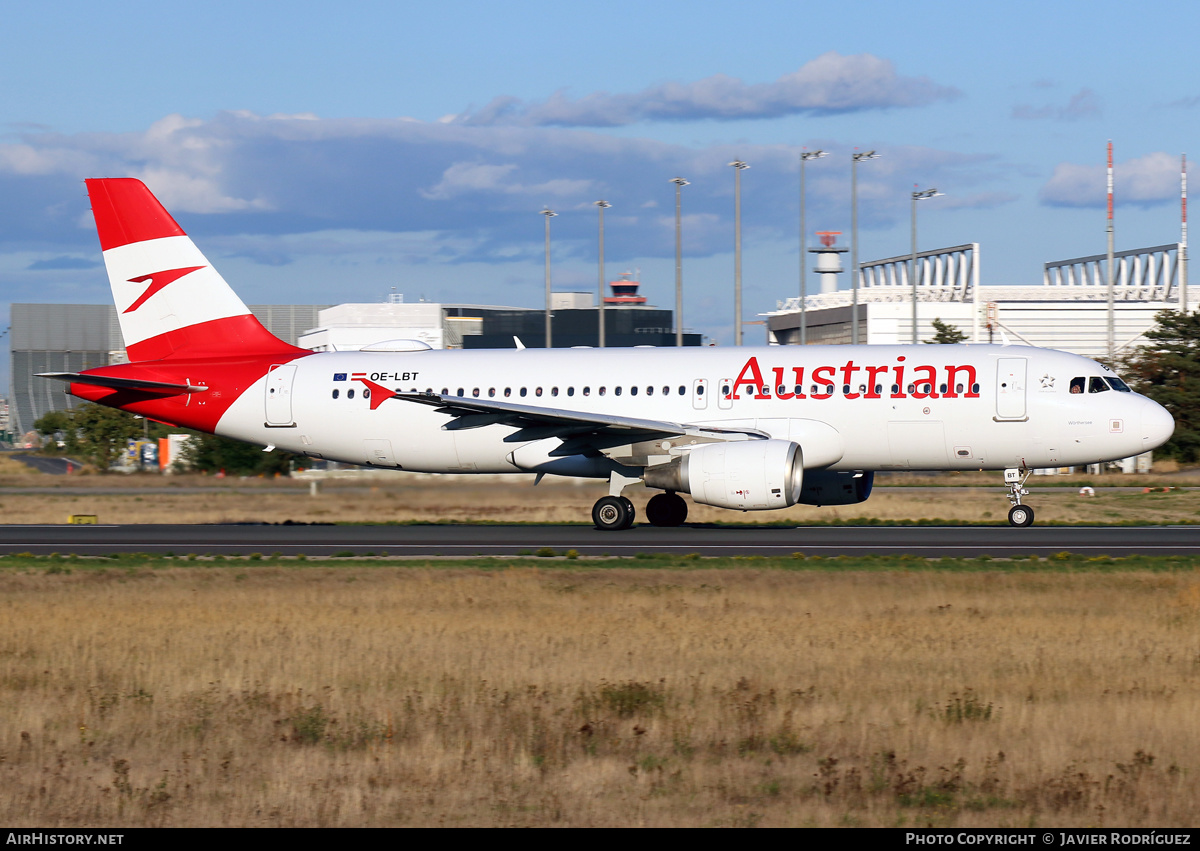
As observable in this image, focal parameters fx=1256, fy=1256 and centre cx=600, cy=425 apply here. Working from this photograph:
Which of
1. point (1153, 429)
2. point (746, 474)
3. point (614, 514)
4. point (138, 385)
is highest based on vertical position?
point (138, 385)

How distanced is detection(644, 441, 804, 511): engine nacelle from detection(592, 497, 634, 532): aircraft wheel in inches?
96.4

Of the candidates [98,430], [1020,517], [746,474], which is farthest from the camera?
[98,430]

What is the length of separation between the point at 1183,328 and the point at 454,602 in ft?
211

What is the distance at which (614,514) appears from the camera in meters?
27.9

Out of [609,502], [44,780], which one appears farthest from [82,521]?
[44,780]

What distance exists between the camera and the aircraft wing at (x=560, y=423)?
26422 mm

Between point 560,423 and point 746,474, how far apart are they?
14.5 feet

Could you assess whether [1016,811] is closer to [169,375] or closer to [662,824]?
[662,824]

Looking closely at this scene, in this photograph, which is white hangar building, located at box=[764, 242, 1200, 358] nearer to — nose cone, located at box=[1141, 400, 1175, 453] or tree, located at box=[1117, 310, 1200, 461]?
tree, located at box=[1117, 310, 1200, 461]

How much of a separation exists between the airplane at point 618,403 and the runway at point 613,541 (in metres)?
1.03

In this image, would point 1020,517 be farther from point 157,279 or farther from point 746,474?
point 157,279

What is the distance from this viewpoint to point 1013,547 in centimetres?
2314

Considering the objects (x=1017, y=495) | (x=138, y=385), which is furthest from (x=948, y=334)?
(x=138, y=385)

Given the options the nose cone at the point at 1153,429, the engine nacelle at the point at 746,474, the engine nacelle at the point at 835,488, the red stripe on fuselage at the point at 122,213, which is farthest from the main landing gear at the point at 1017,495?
the red stripe on fuselage at the point at 122,213
